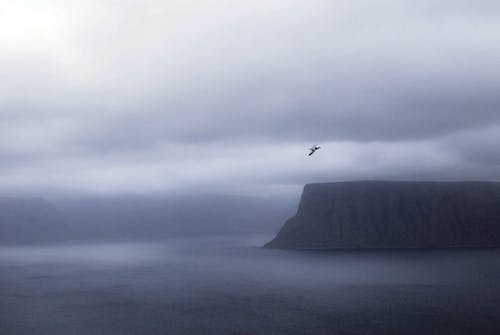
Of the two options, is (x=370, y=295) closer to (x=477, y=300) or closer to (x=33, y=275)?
(x=477, y=300)

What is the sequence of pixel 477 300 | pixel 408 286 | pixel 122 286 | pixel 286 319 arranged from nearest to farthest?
1. pixel 286 319
2. pixel 477 300
3. pixel 408 286
4. pixel 122 286

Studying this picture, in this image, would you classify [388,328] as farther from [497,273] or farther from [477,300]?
[497,273]

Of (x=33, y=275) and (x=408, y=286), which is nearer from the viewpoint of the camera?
(x=408, y=286)

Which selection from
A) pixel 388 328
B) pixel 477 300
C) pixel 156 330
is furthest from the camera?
pixel 477 300

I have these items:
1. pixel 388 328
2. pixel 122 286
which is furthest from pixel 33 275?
pixel 388 328

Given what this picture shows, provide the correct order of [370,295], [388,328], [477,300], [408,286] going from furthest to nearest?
[408,286] → [370,295] → [477,300] → [388,328]

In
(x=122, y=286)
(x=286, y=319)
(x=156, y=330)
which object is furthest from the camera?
(x=122, y=286)

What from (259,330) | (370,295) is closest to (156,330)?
Result: (259,330)

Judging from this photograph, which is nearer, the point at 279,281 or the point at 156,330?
the point at 156,330

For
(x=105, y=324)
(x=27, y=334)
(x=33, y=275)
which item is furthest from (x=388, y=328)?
(x=33, y=275)
